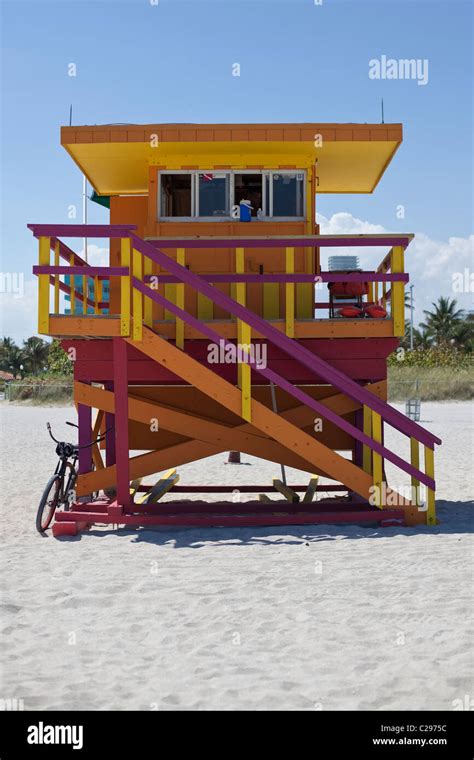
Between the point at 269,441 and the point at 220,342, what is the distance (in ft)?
5.30

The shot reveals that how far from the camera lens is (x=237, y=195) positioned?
34.2 feet

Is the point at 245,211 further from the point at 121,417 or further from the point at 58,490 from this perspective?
the point at 58,490

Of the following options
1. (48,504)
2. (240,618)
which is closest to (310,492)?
(48,504)

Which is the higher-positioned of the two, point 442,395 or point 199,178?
point 199,178

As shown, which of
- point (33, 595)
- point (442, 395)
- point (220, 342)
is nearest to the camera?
point (33, 595)

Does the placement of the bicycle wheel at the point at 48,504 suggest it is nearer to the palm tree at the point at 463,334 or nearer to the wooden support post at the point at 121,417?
the wooden support post at the point at 121,417

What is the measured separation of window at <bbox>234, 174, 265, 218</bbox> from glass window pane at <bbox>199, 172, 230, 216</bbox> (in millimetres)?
151

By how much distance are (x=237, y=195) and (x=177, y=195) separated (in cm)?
81

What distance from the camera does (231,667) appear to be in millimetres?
4652

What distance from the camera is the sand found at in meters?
4.35

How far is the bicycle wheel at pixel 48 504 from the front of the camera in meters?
8.88

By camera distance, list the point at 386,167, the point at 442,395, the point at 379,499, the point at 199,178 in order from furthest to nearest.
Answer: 1. the point at 442,395
2. the point at 386,167
3. the point at 199,178
4. the point at 379,499
